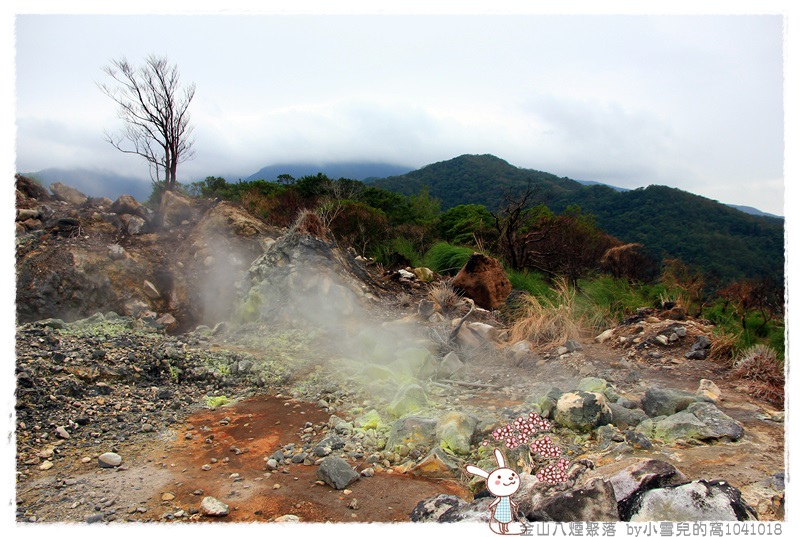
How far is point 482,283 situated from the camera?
728 centimetres

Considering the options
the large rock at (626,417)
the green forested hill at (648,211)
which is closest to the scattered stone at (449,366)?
the large rock at (626,417)

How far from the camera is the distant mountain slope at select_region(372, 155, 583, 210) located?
26.5 m

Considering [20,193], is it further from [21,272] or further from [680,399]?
[680,399]

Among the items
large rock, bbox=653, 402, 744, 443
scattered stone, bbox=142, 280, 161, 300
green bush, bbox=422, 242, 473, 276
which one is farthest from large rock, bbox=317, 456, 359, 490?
green bush, bbox=422, 242, 473, 276

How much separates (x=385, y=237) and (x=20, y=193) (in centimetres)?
792

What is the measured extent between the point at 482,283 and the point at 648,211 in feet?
64.5

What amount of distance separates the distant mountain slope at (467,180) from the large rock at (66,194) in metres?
19.5

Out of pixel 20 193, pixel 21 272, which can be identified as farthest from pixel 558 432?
pixel 20 193

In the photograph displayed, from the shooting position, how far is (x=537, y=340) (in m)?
5.34

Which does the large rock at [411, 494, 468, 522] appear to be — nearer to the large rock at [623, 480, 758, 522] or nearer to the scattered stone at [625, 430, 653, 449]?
the large rock at [623, 480, 758, 522]

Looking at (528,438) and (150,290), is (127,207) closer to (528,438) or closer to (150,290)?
(150,290)

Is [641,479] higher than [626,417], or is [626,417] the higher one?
[641,479]

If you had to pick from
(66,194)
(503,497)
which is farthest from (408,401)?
(66,194)

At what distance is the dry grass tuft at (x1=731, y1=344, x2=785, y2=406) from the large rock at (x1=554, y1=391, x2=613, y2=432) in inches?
67.0
